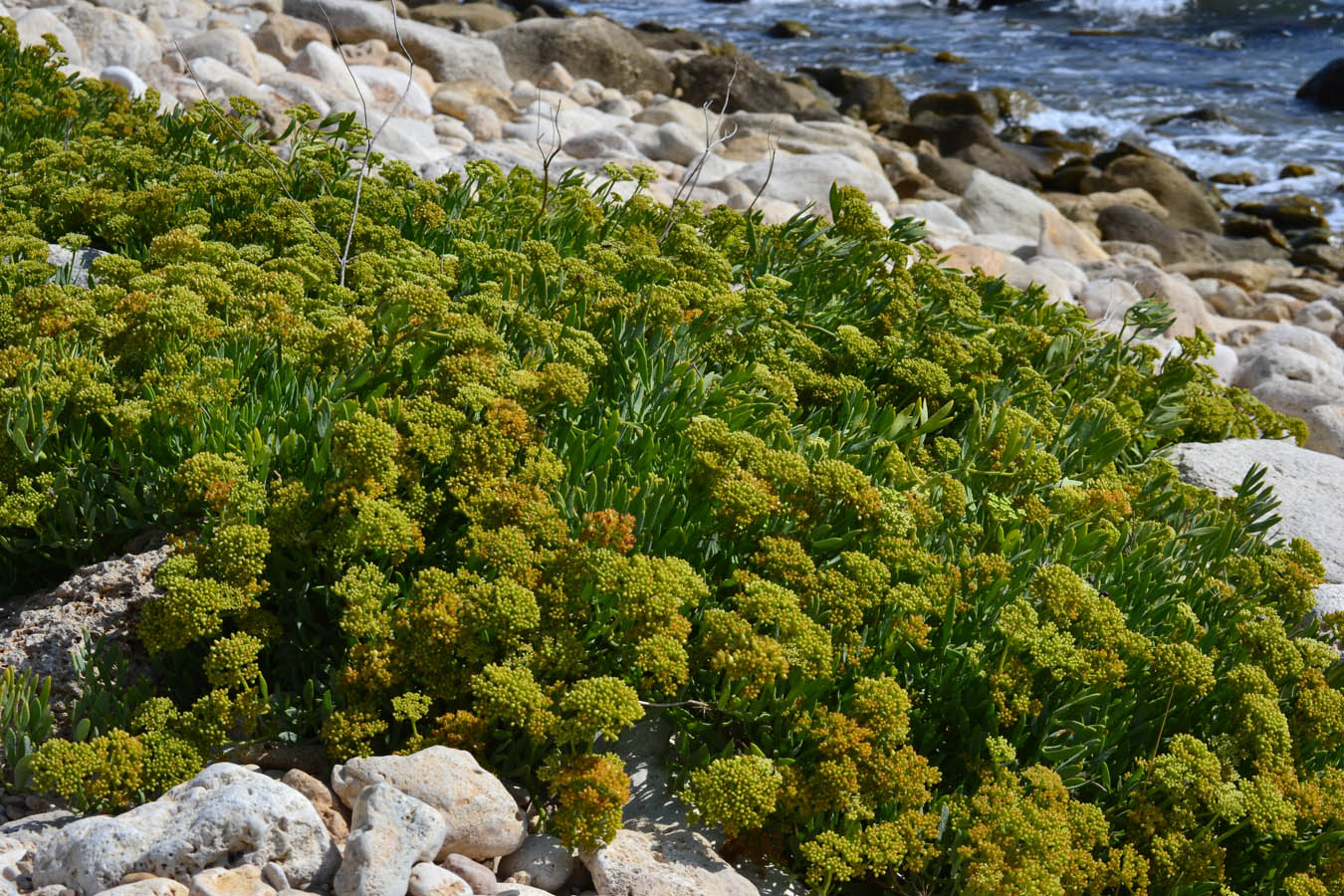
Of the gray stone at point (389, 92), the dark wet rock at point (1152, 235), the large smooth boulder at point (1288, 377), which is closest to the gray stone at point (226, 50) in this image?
the gray stone at point (389, 92)

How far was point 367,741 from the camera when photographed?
10.4ft

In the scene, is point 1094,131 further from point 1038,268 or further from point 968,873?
point 968,873

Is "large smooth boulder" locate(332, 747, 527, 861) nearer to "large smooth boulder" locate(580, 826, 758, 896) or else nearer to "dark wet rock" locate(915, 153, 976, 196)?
"large smooth boulder" locate(580, 826, 758, 896)

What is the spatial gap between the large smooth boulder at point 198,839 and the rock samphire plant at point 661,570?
0.60ft

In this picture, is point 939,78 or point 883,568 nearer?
point 883,568

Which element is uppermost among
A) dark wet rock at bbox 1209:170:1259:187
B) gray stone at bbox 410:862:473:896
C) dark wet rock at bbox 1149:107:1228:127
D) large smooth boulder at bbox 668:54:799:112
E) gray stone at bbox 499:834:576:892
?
large smooth boulder at bbox 668:54:799:112

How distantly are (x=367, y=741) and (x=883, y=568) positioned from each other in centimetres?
153

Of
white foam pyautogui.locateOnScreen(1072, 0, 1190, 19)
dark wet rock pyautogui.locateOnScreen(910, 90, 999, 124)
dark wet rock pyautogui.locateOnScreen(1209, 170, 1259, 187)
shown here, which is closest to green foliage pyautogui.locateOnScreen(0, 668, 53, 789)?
dark wet rock pyautogui.locateOnScreen(910, 90, 999, 124)

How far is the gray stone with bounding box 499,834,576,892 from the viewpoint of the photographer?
3041mm

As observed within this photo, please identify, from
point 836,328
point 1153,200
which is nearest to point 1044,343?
point 836,328

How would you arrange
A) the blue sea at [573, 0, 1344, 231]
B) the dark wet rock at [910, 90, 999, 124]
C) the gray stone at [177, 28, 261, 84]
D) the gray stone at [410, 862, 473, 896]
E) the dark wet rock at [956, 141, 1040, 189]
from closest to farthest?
the gray stone at [410, 862, 473, 896]
the gray stone at [177, 28, 261, 84]
the dark wet rock at [956, 141, 1040, 189]
the dark wet rock at [910, 90, 999, 124]
the blue sea at [573, 0, 1344, 231]

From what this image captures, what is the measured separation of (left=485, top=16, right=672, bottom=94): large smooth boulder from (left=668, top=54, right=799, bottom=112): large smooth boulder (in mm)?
793

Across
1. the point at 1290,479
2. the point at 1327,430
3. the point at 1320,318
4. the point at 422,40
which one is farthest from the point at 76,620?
the point at 1320,318

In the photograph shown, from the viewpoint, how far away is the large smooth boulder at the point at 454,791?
9.45 feet
